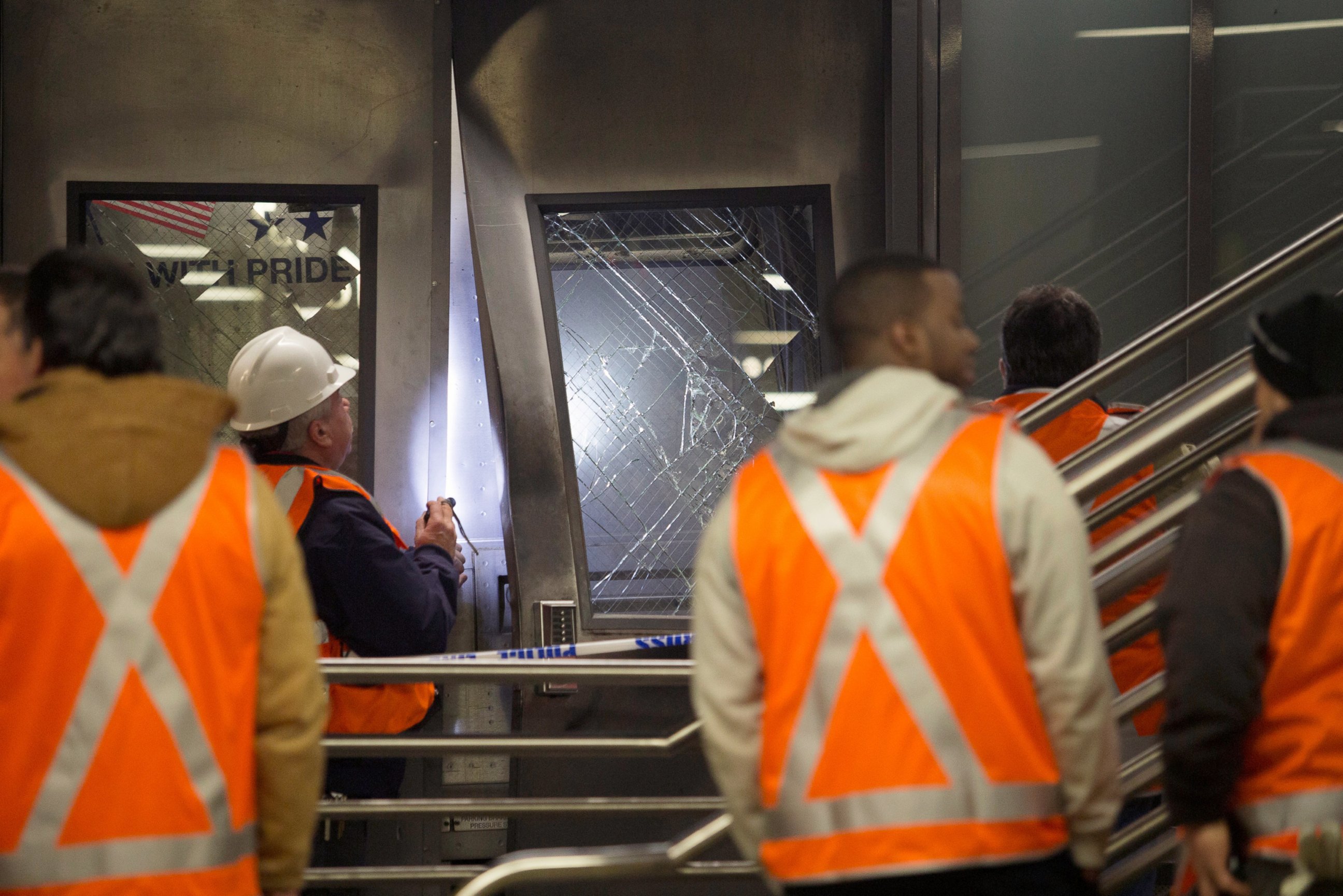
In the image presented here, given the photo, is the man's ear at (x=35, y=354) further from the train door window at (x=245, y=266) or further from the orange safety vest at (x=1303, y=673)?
the train door window at (x=245, y=266)

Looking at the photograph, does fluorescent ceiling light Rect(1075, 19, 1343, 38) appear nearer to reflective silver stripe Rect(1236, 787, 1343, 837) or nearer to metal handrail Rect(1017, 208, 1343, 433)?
metal handrail Rect(1017, 208, 1343, 433)

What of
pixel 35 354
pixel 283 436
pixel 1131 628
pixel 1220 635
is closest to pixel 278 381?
pixel 283 436

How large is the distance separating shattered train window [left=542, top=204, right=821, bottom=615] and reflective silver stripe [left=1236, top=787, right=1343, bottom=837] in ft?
9.25

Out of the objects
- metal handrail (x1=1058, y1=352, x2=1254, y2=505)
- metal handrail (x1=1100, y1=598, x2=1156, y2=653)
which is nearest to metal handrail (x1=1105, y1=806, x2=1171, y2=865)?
metal handrail (x1=1100, y1=598, x2=1156, y2=653)

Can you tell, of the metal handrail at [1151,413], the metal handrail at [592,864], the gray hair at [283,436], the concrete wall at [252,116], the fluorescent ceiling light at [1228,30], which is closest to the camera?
the metal handrail at [592,864]

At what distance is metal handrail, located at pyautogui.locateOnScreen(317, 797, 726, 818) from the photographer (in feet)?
8.04

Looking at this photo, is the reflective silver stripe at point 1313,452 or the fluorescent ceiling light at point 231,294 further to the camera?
the fluorescent ceiling light at point 231,294

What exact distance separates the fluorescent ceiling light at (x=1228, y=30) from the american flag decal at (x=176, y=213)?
9.51 ft

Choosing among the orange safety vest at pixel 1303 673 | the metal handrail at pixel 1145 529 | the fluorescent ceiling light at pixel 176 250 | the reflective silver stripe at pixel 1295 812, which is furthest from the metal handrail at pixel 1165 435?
the fluorescent ceiling light at pixel 176 250

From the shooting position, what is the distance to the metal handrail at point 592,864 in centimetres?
195

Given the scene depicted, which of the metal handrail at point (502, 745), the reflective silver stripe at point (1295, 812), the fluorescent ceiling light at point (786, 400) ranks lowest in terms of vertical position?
the reflective silver stripe at point (1295, 812)

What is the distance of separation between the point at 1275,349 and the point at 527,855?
1.24 metres

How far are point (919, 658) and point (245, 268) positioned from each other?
355 centimetres

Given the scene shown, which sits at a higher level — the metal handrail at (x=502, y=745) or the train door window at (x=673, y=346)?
the train door window at (x=673, y=346)
